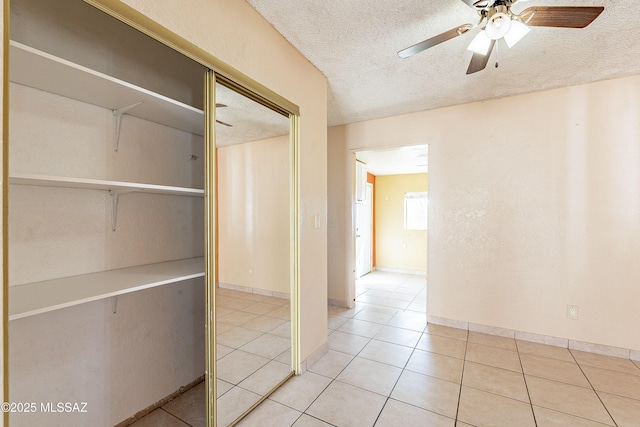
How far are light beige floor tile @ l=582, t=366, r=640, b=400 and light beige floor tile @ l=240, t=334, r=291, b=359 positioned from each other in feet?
7.84

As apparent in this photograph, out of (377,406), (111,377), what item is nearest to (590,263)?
(377,406)

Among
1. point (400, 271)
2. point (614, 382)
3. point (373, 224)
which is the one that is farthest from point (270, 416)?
point (373, 224)

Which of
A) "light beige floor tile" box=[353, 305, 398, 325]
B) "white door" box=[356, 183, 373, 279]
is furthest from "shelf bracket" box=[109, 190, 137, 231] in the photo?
"white door" box=[356, 183, 373, 279]

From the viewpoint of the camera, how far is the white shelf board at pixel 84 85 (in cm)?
102

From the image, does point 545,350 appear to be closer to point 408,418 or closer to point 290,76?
point 408,418

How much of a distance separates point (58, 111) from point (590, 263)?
13.8 feet

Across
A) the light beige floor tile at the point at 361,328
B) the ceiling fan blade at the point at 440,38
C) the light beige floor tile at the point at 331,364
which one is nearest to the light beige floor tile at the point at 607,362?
the light beige floor tile at the point at 361,328

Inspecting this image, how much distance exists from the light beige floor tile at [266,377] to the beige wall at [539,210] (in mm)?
2024

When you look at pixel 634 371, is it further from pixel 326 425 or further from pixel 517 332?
pixel 326 425

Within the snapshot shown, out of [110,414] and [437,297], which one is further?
[437,297]

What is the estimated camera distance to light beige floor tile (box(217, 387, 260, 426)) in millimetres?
1657

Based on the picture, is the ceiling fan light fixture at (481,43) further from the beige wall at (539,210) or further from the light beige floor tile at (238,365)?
the light beige floor tile at (238,365)

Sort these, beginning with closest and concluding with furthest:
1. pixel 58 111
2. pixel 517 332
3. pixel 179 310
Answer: pixel 58 111 < pixel 179 310 < pixel 517 332

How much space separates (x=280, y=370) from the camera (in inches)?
84.0
